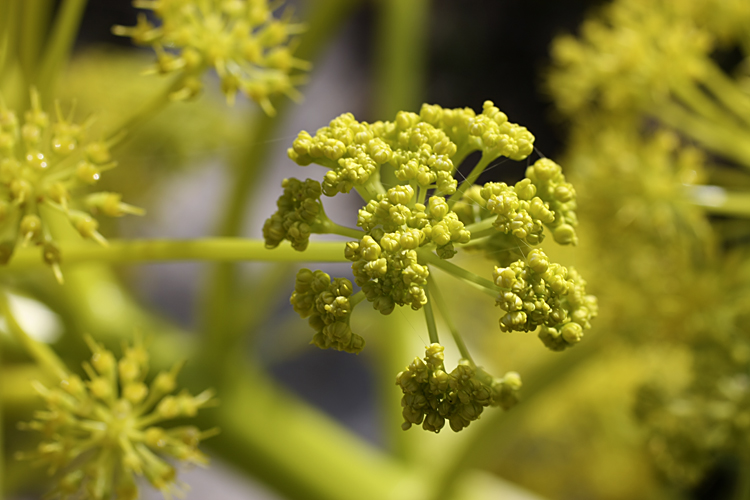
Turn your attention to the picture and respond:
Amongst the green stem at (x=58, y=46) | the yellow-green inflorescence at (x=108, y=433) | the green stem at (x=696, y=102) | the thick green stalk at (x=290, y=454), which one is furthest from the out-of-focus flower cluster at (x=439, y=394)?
the thick green stalk at (x=290, y=454)

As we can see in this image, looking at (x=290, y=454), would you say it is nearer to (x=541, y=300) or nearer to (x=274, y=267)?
(x=274, y=267)

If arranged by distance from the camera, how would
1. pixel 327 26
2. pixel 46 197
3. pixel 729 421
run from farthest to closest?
1. pixel 327 26
2. pixel 729 421
3. pixel 46 197

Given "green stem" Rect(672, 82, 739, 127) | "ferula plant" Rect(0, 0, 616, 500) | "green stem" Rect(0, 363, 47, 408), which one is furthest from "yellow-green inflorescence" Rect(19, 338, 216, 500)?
"green stem" Rect(672, 82, 739, 127)

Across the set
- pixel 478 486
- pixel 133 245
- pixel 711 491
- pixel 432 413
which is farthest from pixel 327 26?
pixel 711 491

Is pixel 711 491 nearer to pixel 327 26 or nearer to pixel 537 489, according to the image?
pixel 537 489

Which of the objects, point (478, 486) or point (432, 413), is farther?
point (478, 486)

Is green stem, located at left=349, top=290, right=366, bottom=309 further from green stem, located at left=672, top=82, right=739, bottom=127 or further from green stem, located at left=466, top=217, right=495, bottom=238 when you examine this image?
green stem, located at left=672, top=82, right=739, bottom=127

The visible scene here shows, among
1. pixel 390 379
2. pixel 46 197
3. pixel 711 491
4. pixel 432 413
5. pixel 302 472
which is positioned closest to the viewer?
pixel 432 413

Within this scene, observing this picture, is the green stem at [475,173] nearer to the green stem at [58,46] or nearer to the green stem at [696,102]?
the green stem at [58,46]
